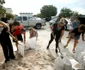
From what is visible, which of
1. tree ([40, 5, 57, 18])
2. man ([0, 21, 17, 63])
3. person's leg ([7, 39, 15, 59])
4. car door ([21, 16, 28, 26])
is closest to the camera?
man ([0, 21, 17, 63])

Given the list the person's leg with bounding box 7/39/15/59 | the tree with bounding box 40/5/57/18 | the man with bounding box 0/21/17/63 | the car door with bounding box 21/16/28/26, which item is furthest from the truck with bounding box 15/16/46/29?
the tree with bounding box 40/5/57/18

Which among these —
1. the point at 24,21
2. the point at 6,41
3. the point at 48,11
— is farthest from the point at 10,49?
the point at 48,11

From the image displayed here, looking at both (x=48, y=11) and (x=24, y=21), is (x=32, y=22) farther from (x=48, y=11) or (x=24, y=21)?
(x=48, y=11)

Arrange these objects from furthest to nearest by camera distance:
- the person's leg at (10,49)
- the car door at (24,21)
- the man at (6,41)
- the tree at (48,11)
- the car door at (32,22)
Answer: the tree at (48,11), the car door at (32,22), the car door at (24,21), the person's leg at (10,49), the man at (6,41)

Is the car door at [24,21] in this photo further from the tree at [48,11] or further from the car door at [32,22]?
the tree at [48,11]

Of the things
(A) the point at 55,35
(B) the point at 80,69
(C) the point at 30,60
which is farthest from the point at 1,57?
(B) the point at 80,69

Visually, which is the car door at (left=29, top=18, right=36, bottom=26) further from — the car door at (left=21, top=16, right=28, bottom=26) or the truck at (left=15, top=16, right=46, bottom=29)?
the car door at (left=21, top=16, right=28, bottom=26)

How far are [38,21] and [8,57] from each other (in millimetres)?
14569

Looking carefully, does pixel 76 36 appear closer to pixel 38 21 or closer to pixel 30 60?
pixel 30 60

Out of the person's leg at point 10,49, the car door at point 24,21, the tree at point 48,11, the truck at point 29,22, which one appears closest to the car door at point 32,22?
the truck at point 29,22

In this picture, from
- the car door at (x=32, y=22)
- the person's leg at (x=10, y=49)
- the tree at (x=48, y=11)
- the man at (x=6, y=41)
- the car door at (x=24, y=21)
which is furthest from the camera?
the tree at (x=48, y=11)

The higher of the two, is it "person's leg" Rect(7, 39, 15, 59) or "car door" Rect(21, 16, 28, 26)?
"person's leg" Rect(7, 39, 15, 59)

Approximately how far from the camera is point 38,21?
21.0 m

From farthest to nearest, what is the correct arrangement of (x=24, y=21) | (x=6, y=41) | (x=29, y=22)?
1. (x=29, y=22)
2. (x=24, y=21)
3. (x=6, y=41)
